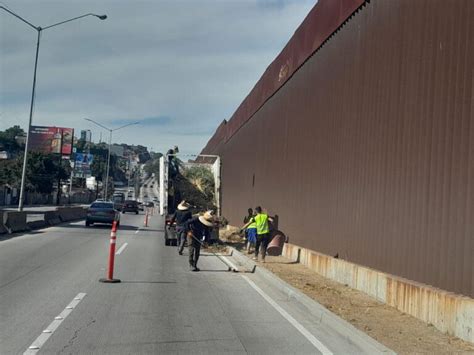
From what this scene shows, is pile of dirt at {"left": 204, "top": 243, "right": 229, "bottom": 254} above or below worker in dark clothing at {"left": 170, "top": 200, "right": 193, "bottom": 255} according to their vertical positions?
below

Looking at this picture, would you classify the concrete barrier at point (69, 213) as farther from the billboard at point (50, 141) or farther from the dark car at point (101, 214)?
the billboard at point (50, 141)

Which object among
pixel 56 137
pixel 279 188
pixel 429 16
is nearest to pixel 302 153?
pixel 279 188

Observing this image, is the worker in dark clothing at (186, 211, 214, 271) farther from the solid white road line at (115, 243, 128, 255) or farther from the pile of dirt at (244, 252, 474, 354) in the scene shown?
the solid white road line at (115, 243, 128, 255)

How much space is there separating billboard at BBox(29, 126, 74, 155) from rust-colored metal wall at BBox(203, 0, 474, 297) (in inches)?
3005

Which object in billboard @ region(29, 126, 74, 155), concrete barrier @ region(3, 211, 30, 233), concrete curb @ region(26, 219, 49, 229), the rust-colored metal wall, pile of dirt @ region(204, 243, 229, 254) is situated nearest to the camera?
the rust-colored metal wall

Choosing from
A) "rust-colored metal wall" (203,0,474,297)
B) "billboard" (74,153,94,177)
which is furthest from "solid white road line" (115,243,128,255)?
"billboard" (74,153,94,177)

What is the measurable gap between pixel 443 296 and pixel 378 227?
11.9ft

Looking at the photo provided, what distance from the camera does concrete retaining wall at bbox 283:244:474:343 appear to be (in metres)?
7.90

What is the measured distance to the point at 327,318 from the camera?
9.14 meters

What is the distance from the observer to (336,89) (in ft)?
51.3

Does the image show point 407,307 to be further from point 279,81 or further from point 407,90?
point 279,81

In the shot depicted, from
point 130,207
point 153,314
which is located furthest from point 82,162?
point 153,314

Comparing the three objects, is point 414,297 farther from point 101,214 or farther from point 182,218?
point 101,214

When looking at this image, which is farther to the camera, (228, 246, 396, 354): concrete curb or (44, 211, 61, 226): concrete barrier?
(44, 211, 61, 226): concrete barrier
